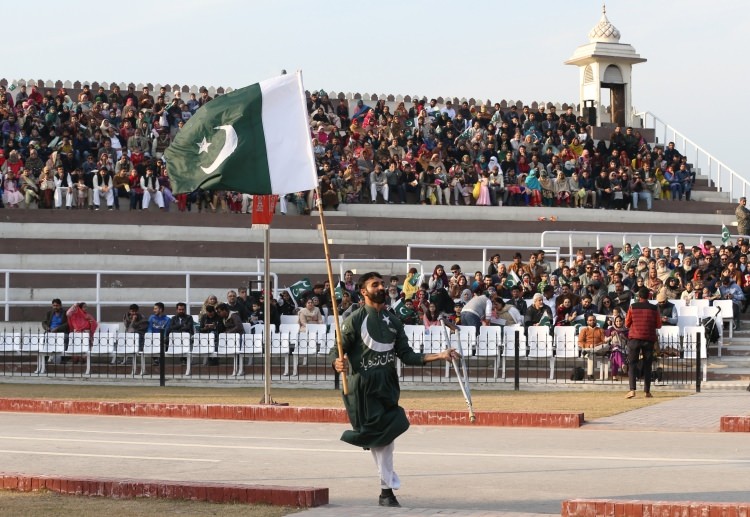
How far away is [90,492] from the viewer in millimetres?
10781

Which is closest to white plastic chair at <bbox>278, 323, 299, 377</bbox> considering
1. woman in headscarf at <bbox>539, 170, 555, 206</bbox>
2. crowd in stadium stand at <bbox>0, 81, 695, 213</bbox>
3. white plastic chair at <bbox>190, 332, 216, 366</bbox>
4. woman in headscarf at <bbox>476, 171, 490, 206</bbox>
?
white plastic chair at <bbox>190, 332, 216, 366</bbox>

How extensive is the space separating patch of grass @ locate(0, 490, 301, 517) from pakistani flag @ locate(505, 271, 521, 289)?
18.1 m

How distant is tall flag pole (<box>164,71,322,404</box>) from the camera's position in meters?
16.1

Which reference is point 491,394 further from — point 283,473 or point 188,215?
point 188,215

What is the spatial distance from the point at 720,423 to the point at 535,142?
2586 centimetres

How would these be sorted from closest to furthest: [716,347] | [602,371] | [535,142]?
1. [602,371]
2. [716,347]
3. [535,142]

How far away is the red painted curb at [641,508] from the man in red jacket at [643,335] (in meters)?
12.0

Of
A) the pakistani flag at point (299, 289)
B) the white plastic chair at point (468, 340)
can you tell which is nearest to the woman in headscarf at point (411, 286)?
the pakistani flag at point (299, 289)

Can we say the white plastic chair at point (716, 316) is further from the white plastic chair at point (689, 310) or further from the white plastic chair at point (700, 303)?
the white plastic chair at point (700, 303)

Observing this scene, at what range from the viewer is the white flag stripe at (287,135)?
15.9 meters

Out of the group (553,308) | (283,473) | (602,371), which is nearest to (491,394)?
(602,371)

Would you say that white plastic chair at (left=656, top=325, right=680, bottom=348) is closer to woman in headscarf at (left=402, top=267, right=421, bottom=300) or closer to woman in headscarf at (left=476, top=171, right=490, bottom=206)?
woman in headscarf at (left=402, top=267, right=421, bottom=300)

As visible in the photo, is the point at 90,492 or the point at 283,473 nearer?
the point at 90,492

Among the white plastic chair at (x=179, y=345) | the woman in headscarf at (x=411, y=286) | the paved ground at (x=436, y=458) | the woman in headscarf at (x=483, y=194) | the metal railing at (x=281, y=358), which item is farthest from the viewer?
the woman in headscarf at (x=483, y=194)
